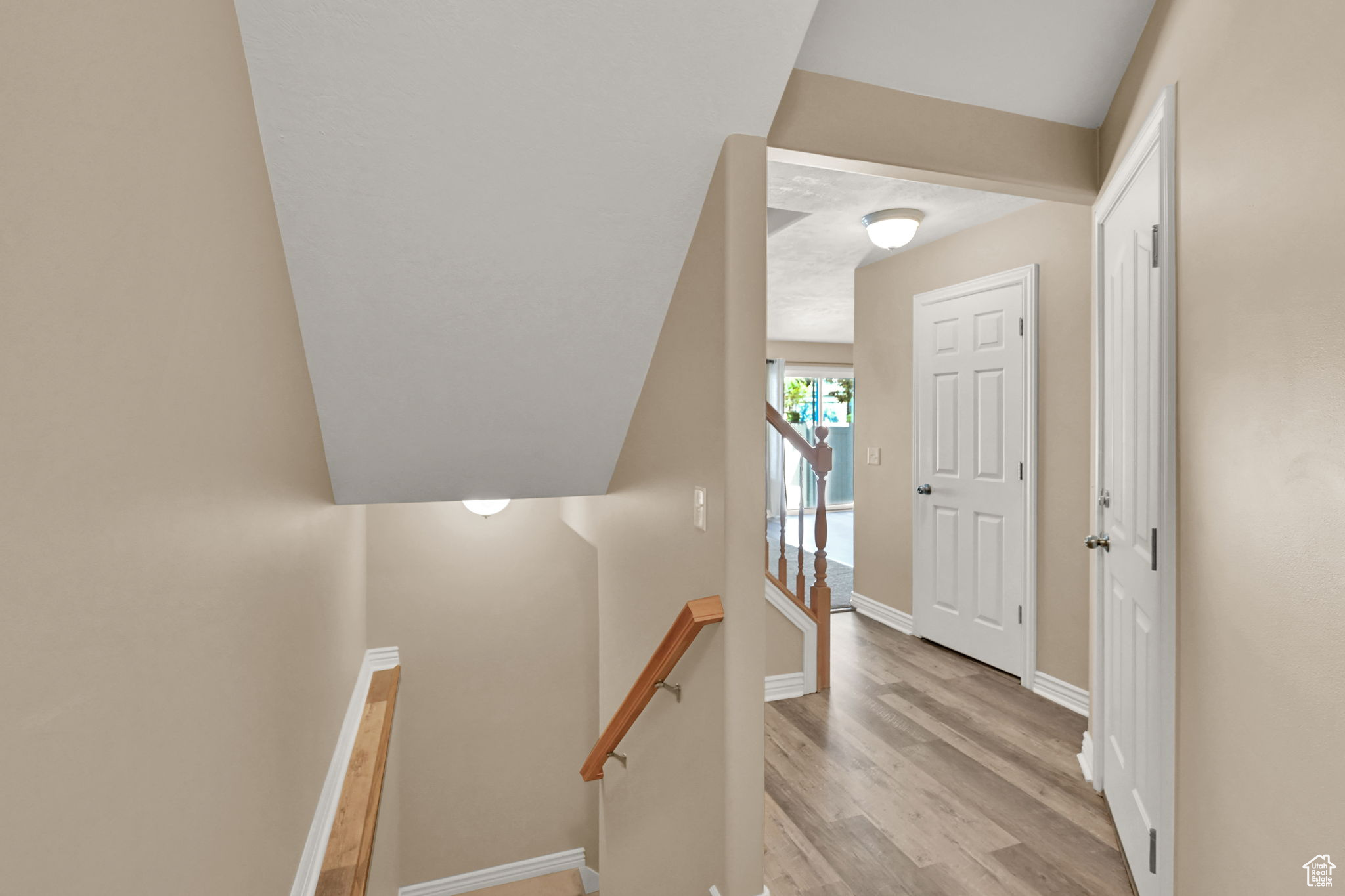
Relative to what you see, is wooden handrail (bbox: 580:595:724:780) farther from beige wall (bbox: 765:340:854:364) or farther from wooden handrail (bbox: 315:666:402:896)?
beige wall (bbox: 765:340:854:364)

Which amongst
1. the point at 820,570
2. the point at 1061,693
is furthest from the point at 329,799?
the point at 1061,693

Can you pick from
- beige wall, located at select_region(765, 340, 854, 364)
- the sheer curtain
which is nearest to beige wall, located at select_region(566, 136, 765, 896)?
the sheer curtain

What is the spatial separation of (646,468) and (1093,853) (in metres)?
1.84

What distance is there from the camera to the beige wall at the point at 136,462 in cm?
61

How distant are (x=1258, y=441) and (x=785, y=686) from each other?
2.42 metres

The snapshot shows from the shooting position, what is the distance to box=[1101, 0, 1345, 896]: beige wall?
114cm

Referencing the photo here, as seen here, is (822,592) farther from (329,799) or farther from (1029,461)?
(329,799)

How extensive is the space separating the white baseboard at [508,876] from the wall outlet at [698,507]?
2920mm

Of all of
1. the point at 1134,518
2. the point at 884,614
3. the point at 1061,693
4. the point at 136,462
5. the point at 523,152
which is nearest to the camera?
the point at 136,462

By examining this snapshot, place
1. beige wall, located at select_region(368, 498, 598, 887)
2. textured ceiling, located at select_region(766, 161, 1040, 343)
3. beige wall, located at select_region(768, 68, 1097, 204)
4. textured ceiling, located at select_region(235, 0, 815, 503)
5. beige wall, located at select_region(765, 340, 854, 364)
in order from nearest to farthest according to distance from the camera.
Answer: textured ceiling, located at select_region(235, 0, 815, 503) < beige wall, located at select_region(768, 68, 1097, 204) < textured ceiling, located at select_region(766, 161, 1040, 343) < beige wall, located at select_region(368, 498, 598, 887) < beige wall, located at select_region(765, 340, 854, 364)

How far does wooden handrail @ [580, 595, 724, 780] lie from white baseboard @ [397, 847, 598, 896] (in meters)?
1.61

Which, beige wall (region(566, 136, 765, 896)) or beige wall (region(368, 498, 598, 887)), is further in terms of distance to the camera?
beige wall (region(368, 498, 598, 887))

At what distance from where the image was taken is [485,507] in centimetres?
362

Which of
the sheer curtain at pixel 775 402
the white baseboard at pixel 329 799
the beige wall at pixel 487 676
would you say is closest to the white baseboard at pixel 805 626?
the beige wall at pixel 487 676
